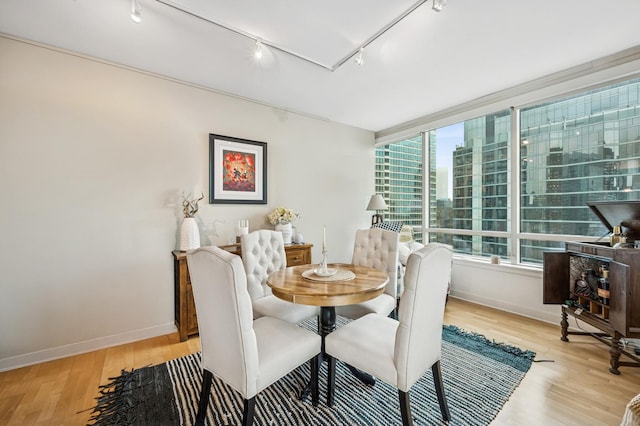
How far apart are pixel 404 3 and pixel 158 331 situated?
11.9 ft

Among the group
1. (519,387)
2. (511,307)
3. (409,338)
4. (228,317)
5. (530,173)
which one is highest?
(530,173)

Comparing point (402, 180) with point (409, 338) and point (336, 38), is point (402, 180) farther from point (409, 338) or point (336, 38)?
point (409, 338)

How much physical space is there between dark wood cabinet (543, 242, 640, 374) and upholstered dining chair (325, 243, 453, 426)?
5.01ft

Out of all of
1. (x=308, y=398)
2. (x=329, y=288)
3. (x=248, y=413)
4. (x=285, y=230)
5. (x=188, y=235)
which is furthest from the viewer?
(x=285, y=230)

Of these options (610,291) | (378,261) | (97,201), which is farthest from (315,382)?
(97,201)

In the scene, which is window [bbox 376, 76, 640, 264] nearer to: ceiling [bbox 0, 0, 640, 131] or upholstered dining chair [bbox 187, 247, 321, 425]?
ceiling [bbox 0, 0, 640, 131]

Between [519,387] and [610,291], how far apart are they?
1073 mm

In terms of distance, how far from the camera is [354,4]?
182 cm

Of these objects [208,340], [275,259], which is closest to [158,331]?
[275,259]

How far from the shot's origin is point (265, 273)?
2443 mm

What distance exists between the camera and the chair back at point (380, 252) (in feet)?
7.91

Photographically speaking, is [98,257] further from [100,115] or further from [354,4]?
[354,4]

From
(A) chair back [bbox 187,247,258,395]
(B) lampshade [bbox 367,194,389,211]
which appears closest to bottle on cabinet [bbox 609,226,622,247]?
(B) lampshade [bbox 367,194,389,211]

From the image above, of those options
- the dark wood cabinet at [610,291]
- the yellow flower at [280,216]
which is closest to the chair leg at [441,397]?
the dark wood cabinet at [610,291]
